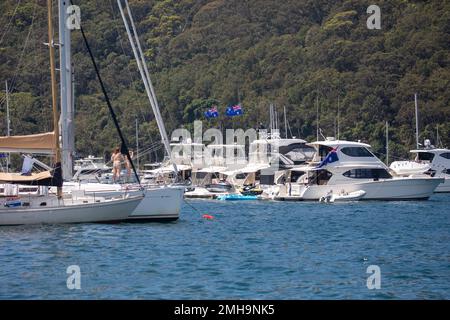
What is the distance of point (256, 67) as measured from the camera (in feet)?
423

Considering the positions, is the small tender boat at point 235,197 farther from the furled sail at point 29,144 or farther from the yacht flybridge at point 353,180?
the furled sail at point 29,144

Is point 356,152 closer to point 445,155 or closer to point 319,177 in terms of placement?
point 319,177

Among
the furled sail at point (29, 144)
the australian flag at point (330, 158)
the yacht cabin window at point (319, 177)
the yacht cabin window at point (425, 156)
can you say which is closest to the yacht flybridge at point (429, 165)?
the yacht cabin window at point (425, 156)

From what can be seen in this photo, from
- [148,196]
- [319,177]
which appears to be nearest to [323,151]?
[319,177]

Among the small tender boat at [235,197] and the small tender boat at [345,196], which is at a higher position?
the small tender boat at [345,196]

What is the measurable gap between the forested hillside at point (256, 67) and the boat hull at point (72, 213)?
4780 cm

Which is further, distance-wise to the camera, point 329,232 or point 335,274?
point 329,232

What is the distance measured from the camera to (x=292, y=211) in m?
55.5

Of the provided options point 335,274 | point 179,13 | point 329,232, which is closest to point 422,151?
point 329,232

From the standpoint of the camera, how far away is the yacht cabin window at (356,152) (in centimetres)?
6356

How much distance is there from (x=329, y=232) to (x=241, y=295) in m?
16.8

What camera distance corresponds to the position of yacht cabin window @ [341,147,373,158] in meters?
63.6

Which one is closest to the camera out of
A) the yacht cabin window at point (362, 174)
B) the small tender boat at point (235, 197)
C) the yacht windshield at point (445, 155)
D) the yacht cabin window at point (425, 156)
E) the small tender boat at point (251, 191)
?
the yacht cabin window at point (362, 174)
